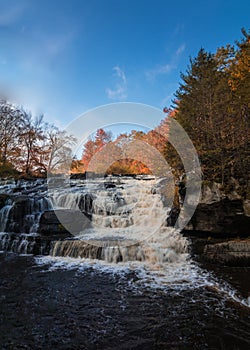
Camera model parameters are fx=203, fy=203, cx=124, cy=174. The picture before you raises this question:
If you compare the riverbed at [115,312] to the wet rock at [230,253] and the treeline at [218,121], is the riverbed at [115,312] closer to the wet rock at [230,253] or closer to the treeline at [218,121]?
the wet rock at [230,253]

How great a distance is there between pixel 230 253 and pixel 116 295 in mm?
3805

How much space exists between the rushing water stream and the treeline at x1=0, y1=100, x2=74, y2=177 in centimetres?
1590

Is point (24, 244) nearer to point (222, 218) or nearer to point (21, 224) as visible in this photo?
point (21, 224)

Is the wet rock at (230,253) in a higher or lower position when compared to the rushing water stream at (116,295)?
higher

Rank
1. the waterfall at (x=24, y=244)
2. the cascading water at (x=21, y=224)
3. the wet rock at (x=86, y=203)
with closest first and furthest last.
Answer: the waterfall at (x=24, y=244)
the cascading water at (x=21, y=224)
the wet rock at (x=86, y=203)

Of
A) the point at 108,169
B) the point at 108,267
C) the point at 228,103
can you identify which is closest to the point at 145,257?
the point at 108,267

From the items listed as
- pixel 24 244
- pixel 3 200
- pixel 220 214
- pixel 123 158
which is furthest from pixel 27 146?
pixel 220 214

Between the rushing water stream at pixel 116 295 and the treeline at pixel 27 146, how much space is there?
15.9 metres

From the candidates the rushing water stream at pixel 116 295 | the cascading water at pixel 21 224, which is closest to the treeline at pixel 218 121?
the rushing water stream at pixel 116 295

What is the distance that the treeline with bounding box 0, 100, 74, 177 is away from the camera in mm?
21219

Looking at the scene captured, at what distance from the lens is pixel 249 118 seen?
336 inches

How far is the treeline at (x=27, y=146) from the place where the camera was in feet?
69.6

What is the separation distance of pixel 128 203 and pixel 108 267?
4.81m

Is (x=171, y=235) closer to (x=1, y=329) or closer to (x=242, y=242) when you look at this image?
(x=242, y=242)
